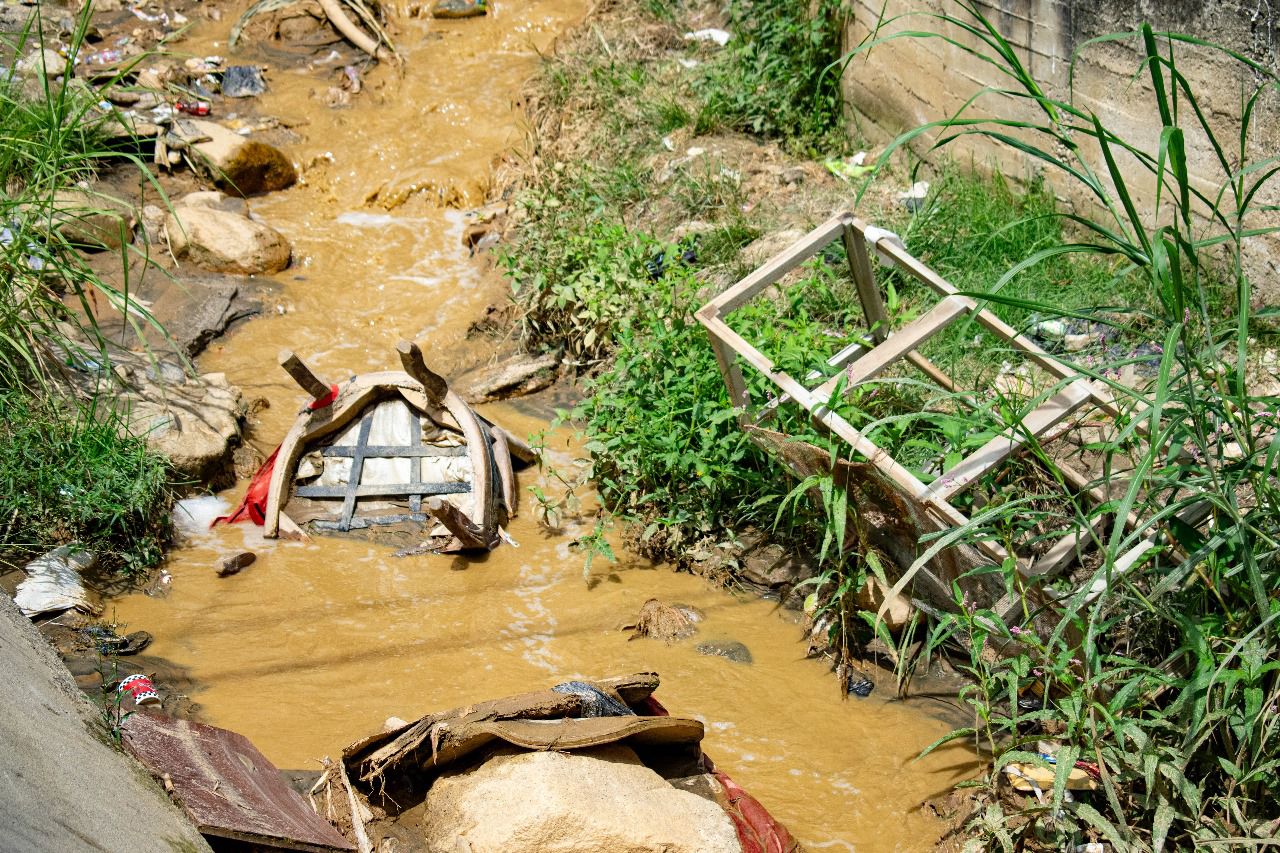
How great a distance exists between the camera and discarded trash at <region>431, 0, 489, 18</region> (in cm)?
993

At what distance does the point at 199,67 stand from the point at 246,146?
1554 mm

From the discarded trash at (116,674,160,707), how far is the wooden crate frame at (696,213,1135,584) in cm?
224

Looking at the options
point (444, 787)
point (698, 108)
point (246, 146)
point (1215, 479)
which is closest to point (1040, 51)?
point (698, 108)

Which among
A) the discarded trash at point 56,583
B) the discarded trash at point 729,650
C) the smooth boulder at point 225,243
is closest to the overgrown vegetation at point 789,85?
the smooth boulder at point 225,243

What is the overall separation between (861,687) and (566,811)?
1660 millimetres

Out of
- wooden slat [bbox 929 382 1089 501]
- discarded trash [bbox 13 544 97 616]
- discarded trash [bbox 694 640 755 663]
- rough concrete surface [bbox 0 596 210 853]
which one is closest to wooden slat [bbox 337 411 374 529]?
discarded trash [bbox 13 544 97 616]

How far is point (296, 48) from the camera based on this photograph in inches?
385

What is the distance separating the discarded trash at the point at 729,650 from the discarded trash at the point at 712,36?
5.29 metres

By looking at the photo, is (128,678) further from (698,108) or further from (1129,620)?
(698,108)

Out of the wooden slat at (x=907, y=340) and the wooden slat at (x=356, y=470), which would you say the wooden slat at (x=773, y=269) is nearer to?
the wooden slat at (x=907, y=340)

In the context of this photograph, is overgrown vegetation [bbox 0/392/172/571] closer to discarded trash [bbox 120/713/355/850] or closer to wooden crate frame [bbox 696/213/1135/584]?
discarded trash [bbox 120/713/355/850]

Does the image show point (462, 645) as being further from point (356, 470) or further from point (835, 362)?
point (835, 362)

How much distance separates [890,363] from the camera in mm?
3703

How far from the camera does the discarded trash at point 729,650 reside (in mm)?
4180
